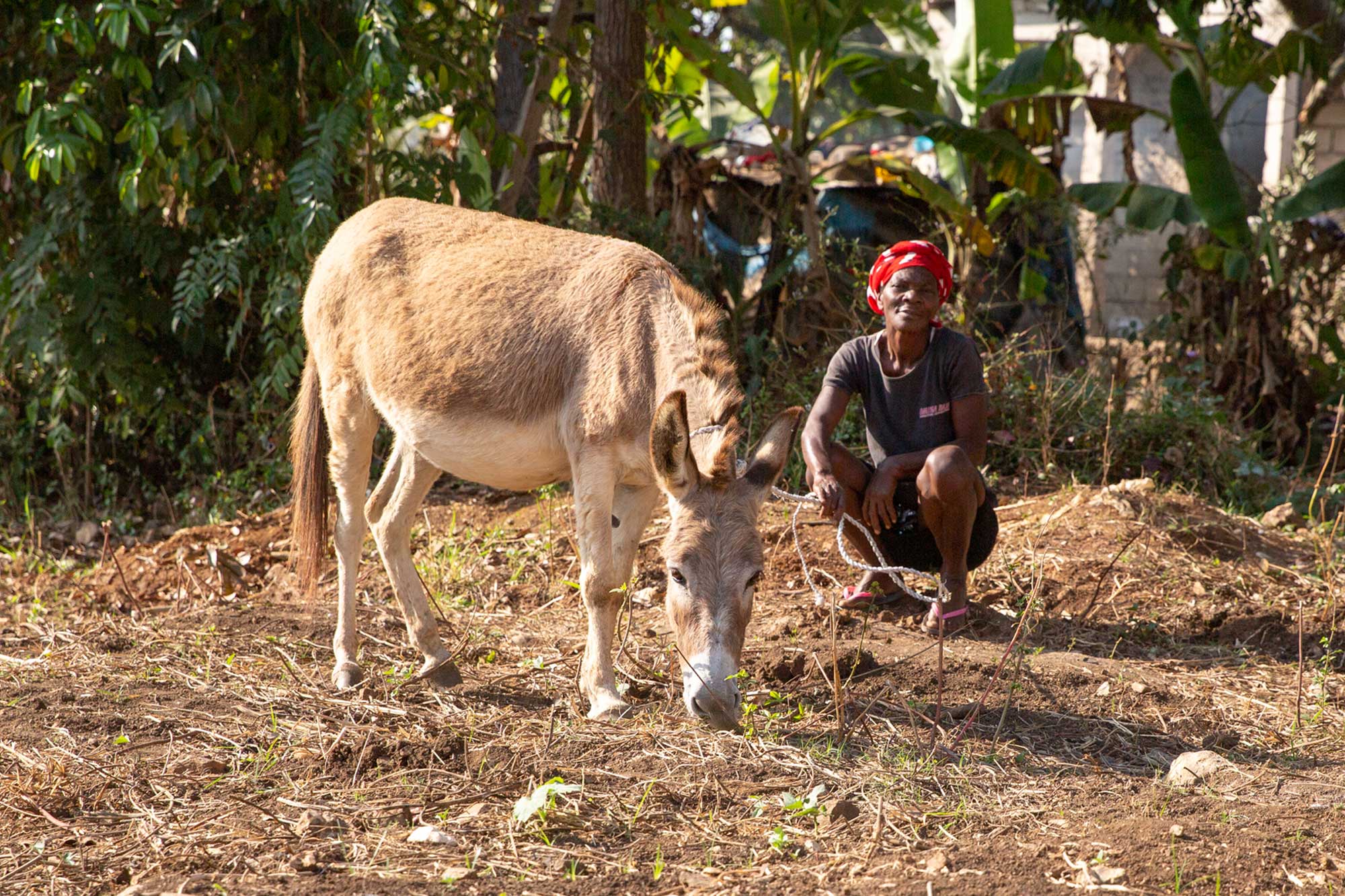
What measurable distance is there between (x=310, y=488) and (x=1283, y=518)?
5101 millimetres

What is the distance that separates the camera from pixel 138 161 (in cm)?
646

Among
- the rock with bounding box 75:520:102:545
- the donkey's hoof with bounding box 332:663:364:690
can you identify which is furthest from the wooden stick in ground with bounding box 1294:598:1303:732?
the rock with bounding box 75:520:102:545

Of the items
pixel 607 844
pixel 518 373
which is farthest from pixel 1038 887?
pixel 518 373

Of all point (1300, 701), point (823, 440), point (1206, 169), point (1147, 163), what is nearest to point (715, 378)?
point (823, 440)

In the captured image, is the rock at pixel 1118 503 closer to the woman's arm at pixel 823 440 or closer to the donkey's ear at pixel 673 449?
the woman's arm at pixel 823 440

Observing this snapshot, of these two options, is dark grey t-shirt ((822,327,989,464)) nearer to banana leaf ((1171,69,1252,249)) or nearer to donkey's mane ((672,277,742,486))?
donkey's mane ((672,277,742,486))

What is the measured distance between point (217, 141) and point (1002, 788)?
5698mm

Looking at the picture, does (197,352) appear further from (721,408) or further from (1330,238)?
(1330,238)

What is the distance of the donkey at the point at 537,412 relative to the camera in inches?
146

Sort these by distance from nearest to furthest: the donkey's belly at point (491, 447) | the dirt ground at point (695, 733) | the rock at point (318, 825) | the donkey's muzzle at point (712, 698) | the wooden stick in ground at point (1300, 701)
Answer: the dirt ground at point (695, 733)
the rock at point (318, 825)
the donkey's muzzle at point (712, 698)
the wooden stick in ground at point (1300, 701)
the donkey's belly at point (491, 447)

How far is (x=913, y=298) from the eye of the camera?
4.78 metres

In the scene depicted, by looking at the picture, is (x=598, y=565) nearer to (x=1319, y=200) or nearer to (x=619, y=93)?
(x=619, y=93)

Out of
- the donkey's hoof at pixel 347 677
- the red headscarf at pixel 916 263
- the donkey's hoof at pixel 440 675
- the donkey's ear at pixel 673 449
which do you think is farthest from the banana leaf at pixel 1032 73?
the donkey's hoof at pixel 347 677

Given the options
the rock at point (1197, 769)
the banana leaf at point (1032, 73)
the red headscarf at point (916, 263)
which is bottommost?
the rock at point (1197, 769)
